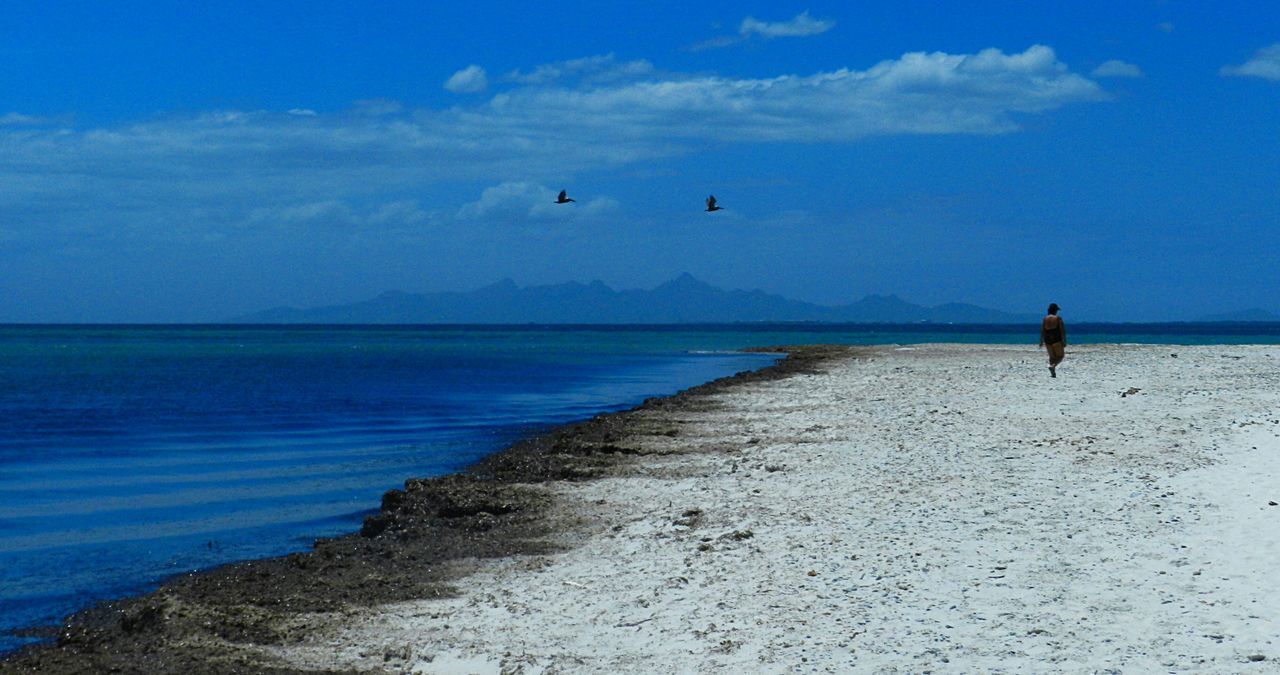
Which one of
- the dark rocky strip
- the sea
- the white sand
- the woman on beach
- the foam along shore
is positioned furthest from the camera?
the woman on beach

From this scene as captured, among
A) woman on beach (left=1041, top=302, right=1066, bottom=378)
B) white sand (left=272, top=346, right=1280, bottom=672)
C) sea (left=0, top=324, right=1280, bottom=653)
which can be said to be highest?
woman on beach (left=1041, top=302, right=1066, bottom=378)

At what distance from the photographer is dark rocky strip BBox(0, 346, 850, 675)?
30.3ft

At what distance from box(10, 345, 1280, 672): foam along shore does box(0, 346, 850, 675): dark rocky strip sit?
0.05 meters

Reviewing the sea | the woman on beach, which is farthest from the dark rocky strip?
the woman on beach

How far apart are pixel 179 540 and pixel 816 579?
946cm

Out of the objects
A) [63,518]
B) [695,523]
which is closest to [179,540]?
[63,518]

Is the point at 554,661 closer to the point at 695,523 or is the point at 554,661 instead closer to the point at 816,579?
the point at 816,579

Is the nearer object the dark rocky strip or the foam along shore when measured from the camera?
the foam along shore

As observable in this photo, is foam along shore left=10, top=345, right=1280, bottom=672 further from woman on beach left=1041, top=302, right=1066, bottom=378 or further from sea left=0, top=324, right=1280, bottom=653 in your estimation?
woman on beach left=1041, top=302, right=1066, bottom=378

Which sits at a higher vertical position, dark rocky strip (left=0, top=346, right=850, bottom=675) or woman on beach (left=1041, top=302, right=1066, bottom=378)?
woman on beach (left=1041, top=302, right=1066, bottom=378)

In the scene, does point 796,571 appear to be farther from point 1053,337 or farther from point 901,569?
point 1053,337

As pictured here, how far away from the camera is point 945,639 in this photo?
8.33 meters

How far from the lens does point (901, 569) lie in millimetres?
10312

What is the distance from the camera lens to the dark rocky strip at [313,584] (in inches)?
364
